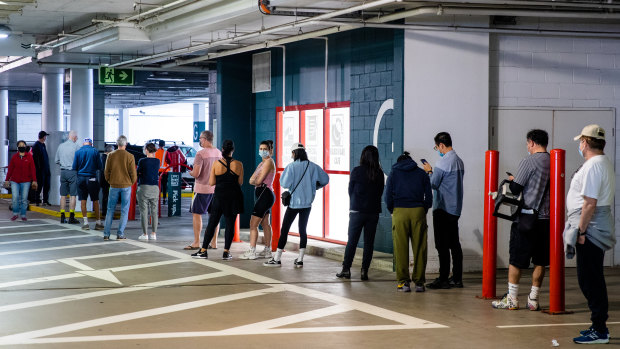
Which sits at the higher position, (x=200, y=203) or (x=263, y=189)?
(x=263, y=189)

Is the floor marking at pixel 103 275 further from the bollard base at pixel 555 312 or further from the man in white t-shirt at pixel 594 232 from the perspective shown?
the man in white t-shirt at pixel 594 232

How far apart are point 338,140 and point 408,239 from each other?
4416mm

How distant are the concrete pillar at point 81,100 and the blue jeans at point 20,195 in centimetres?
384

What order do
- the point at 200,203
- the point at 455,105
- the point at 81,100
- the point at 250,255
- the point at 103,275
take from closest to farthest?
the point at 103,275 → the point at 455,105 → the point at 250,255 → the point at 200,203 → the point at 81,100

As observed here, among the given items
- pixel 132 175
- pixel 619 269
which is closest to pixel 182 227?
pixel 132 175

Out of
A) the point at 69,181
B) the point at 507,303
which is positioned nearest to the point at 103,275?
the point at 507,303

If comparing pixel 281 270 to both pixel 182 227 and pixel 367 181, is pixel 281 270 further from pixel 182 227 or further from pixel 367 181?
pixel 182 227

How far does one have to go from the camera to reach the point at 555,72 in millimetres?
12281

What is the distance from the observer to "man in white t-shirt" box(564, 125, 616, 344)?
7.43 metres

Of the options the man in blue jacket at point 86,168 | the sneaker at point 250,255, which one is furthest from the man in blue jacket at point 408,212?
the man in blue jacket at point 86,168

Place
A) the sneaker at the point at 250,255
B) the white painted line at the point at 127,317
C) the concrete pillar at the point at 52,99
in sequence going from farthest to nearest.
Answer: the concrete pillar at the point at 52,99
the sneaker at the point at 250,255
the white painted line at the point at 127,317

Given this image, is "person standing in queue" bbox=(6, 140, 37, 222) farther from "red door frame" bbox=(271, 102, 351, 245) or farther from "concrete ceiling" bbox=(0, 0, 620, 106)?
"red door frame" bbox=(271, 102, 351, 245)

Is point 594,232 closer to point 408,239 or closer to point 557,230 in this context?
point 557,230

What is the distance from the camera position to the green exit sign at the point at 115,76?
20484mm
